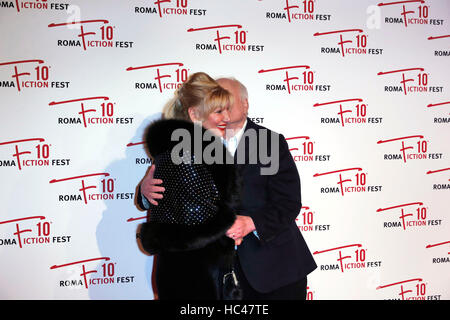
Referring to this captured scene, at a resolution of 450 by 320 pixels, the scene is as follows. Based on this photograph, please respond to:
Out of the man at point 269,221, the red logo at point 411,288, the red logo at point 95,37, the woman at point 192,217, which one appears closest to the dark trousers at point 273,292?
the man at point 269,221

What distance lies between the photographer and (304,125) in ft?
10.1

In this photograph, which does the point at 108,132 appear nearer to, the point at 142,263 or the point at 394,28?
the point at 142,263

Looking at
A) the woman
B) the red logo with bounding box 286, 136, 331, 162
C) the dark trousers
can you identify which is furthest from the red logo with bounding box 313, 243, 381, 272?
the woman

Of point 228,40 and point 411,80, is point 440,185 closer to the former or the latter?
point 411,80

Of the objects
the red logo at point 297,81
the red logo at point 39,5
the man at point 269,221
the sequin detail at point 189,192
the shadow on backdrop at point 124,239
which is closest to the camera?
the sequin detail at point 189,192

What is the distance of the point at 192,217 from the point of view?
5.75ft

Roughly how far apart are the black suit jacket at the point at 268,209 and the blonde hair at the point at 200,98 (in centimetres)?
24

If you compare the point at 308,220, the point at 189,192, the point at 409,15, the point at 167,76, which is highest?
the point at 409,15

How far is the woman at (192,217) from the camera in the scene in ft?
5.72

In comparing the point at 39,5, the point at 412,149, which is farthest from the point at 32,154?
the point at 412,149

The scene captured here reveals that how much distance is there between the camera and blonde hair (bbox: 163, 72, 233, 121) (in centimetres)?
211

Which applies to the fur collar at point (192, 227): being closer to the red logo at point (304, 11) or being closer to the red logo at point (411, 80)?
the red logo at point (304, 11)

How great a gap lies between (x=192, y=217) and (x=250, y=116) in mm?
1435
